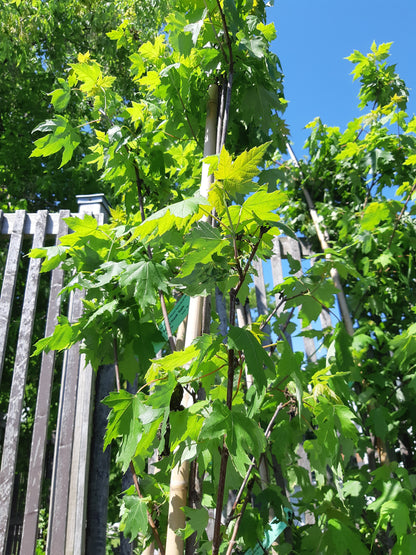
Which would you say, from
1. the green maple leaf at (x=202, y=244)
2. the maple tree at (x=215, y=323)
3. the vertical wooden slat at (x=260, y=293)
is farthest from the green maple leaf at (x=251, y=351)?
the vertical wooden slat at (x=260, y=293)

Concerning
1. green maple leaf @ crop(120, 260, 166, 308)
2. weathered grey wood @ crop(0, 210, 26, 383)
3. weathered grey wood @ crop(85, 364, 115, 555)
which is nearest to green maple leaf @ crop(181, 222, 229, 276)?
green maple leaf @ crop(120, 260, 166, 308)

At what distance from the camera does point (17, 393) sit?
2203 millimetres

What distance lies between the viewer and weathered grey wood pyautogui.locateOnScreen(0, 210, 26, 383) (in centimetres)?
236

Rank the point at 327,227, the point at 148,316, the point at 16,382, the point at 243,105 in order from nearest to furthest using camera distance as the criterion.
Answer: the point at 148,316 → the point at 243,105 → the point at 16,382 → the point at 327,227

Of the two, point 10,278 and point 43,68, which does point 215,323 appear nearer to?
point 10,278

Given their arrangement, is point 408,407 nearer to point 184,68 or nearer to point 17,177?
point 184,68

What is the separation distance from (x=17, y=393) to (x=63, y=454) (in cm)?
40

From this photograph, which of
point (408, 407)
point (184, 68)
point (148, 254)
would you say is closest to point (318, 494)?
point (408, 407)

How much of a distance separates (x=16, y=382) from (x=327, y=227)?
2.11 meters

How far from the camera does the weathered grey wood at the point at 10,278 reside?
236 cm

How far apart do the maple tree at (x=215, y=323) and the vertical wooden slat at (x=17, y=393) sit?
0.69 meters

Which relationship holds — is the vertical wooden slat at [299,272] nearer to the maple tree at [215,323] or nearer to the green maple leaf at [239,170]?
the maple tree at [215,323]

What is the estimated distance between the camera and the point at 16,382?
2.22 metres

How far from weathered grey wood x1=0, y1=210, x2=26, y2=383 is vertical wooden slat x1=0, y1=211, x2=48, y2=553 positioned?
3.6 inches
